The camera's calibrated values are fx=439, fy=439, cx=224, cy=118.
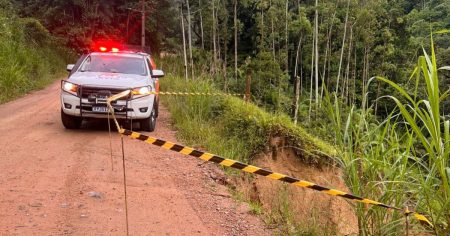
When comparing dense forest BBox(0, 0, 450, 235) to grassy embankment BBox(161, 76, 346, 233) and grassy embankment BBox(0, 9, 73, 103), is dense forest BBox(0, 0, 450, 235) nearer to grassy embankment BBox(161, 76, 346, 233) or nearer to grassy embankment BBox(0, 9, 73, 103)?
grassy embankment BBox(0, 9, 73, 103)

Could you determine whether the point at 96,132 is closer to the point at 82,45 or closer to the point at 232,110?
the point at 232,110

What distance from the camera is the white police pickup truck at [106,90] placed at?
807cm

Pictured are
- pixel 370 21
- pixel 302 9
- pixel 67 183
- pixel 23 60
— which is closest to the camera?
pixel 67 183

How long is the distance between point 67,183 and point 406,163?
13.3 feet

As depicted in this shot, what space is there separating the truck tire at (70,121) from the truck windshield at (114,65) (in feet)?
3.47

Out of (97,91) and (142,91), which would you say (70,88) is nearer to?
(97,91)

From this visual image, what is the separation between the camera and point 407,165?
10.8 ft

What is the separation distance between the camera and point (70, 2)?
35656mm

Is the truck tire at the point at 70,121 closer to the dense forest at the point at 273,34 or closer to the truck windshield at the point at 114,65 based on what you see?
the truck windshield at the point at 114,65

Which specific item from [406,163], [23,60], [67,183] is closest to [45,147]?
[67,183]

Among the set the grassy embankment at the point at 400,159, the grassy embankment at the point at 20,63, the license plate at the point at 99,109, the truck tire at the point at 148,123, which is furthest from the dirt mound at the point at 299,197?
the grassy embankment at the point at 20,63

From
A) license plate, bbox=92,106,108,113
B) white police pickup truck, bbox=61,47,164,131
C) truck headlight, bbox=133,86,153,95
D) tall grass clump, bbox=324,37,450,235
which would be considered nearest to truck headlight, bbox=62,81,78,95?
white police pickup truck, bbox=61,47,164,131

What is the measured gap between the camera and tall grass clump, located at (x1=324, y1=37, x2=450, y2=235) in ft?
8.98

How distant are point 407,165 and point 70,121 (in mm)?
7020
